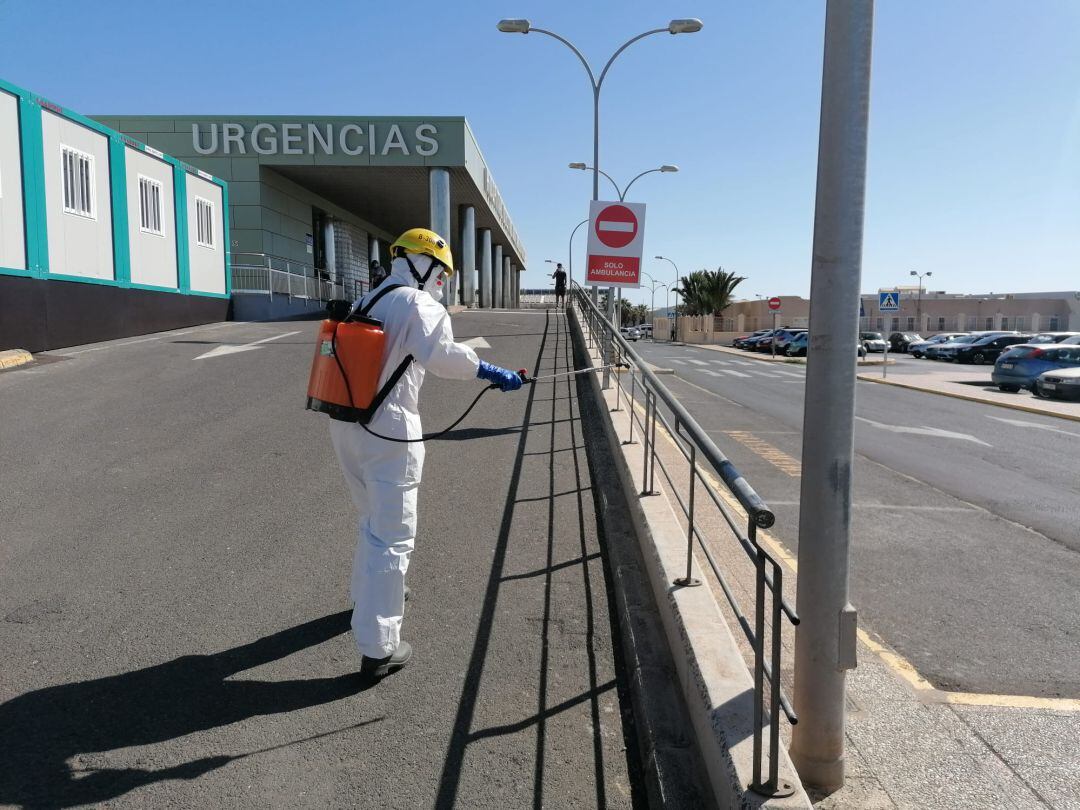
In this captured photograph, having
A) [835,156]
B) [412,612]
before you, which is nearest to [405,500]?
[412,612]

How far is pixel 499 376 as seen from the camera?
401cm

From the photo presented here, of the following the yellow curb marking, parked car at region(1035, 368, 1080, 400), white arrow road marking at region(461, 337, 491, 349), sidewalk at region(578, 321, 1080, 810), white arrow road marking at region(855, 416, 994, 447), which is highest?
white arrow road marking at region(461, 337, 491, 349)

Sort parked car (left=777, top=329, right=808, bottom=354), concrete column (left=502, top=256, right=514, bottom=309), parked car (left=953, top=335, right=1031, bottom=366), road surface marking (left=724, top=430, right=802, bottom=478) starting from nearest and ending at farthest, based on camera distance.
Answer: road surface marking (left=724, top=430, right=802, bottom=478), parked car (left=953, top=335, right=1031, bottom=366), parked car (left=777, top=329, right=808, bottom=354), concrete column (left=502, top=256, right=514, bottom=309)

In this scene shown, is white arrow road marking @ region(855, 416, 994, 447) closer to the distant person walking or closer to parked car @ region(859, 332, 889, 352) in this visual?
the distant person walking

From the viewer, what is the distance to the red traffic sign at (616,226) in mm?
11633

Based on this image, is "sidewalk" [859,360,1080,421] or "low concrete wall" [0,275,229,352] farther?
"sidewalk" [859,360,1080,421]

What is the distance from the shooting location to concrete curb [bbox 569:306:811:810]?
2502 mm

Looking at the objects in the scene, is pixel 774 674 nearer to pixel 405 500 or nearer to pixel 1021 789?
pixel 1021 789

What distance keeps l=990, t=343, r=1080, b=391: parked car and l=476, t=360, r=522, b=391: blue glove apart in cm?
2256

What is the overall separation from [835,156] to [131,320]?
1803 cm

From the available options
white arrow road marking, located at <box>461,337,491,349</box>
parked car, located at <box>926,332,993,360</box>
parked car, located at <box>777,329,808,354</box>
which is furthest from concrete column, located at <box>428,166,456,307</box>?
parked car, located at <box>926,332,993,360</box>

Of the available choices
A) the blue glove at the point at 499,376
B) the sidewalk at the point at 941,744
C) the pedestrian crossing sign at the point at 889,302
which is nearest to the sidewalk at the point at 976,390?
the pedestrian crossing sign at the point at 889,302

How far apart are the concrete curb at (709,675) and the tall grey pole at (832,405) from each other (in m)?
0.26

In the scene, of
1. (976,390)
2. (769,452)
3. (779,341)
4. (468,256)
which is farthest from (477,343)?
(779,341)
